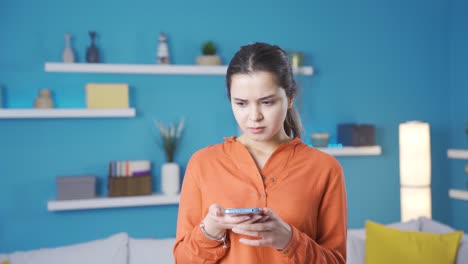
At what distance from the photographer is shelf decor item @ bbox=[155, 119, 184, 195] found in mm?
3648

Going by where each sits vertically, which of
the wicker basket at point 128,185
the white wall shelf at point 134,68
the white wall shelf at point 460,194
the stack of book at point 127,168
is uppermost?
the white wall shelf at point 134,68

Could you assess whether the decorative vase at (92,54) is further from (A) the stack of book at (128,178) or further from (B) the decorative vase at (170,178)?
(B) the decorative vase at (170,178)

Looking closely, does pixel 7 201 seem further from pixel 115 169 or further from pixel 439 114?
pixel 439 114

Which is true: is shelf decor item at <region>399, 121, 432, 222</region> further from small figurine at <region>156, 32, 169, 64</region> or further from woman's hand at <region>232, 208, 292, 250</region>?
woman's hand at <region>232, 208, 292, 250</region>

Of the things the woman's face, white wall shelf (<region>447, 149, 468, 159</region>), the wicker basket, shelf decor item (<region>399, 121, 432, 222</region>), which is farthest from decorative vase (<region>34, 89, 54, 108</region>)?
white wall shelf (<region>447, 149, 468, 159</region>)

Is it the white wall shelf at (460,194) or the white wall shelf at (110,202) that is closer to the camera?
the white wall shelf at (110,202)

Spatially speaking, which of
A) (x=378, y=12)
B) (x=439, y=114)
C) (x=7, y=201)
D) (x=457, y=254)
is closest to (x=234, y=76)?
(x=457, y=254)

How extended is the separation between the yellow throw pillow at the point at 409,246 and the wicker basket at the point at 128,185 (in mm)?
1502

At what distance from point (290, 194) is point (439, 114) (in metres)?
3.56

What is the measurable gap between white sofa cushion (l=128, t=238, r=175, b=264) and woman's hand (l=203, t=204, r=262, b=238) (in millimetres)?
1657

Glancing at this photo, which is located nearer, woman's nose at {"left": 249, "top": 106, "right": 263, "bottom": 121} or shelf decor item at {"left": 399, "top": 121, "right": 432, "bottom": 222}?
woman's nose at {"left": 249, "top": 106, "right": 263, "bottom": 121}

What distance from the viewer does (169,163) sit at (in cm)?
369

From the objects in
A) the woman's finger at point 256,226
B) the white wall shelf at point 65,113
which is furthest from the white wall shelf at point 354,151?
the woman's finger at point 256,226

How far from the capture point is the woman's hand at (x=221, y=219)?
1.14 m
